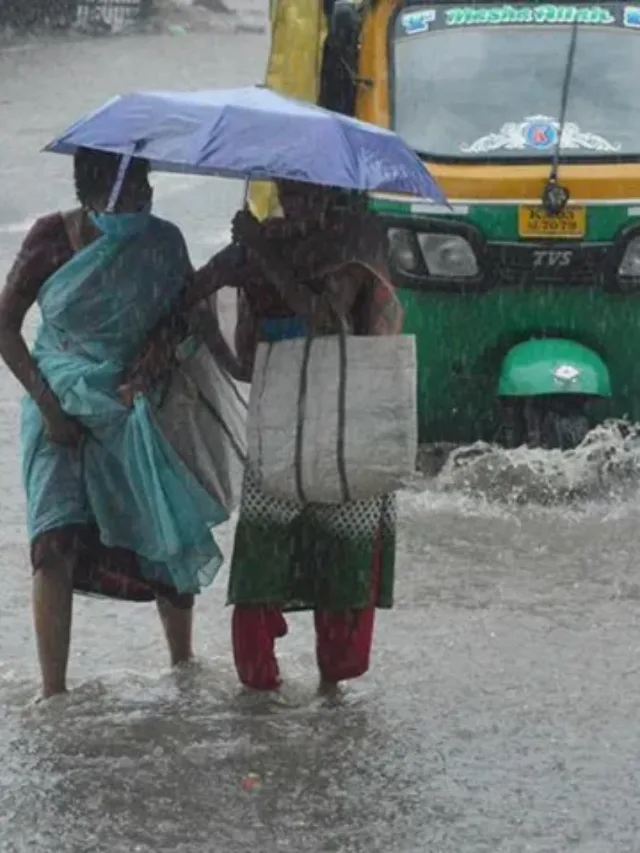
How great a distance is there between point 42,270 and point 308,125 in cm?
82

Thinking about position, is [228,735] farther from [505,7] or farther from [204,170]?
[505,7]

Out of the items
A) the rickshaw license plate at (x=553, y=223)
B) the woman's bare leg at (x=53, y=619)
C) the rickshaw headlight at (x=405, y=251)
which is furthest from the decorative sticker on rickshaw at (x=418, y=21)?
the woman's bare leg at (x=53, y=619)

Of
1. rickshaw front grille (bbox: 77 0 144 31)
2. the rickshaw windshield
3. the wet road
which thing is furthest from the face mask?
rickshaw front grille (bbox: 77 0 144 31)

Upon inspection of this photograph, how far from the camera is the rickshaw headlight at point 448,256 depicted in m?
9.16

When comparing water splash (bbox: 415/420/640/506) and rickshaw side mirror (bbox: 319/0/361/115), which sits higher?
rickshaw side mirror (bbox: 319/0/361/115)

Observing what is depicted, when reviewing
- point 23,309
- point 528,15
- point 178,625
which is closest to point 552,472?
point 528,15

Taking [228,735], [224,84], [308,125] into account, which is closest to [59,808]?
[228,735]

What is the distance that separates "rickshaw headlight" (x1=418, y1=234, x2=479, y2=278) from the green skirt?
287cm

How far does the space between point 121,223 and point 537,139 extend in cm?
348

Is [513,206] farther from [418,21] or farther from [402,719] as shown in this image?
[402,719]

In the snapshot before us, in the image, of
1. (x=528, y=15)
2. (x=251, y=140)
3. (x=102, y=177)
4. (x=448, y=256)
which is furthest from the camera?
(x=528, y=15)

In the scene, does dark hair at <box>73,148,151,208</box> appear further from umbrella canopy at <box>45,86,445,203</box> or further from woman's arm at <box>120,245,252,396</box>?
woman's arm at <box>120,245,252,396</box>

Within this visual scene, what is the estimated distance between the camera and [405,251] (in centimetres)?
926

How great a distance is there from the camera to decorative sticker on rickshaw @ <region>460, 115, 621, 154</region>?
30.7ft
